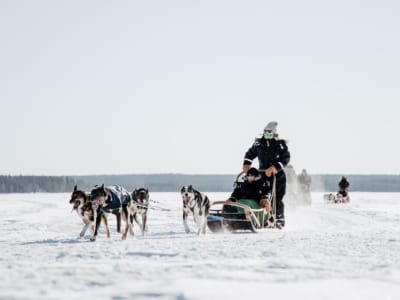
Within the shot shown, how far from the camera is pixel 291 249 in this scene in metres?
7.64

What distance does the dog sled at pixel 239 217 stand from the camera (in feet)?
36.6

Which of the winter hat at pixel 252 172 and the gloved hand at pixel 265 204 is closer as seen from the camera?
the gloved hand at pixel 265 204

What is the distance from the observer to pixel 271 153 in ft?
40.1

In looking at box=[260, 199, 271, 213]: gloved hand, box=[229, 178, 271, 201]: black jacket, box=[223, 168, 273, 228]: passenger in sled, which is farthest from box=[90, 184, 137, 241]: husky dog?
box=[260, 199, 271, 213]: gloved hand

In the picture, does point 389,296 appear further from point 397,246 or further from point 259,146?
point 259,146

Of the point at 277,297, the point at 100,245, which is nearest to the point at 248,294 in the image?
the point at 277,297

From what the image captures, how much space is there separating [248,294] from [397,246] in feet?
12.6

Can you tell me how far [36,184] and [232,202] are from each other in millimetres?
98287

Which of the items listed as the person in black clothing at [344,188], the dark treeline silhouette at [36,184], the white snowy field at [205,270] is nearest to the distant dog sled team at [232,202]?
the white snowy field at [205,270]

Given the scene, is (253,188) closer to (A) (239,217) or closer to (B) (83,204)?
(A) (239,217)

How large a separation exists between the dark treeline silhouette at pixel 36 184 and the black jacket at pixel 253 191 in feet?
307

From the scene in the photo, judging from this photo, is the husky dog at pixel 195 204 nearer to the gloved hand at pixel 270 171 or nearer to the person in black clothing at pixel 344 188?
the gloved hand at pixel 270 171

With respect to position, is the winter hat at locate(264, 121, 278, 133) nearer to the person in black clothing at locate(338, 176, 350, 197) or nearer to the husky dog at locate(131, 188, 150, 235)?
the husky dog at locate(131, 188, 150, 235)

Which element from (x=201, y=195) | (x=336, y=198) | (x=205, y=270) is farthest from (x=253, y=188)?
(x=336, y=198)
